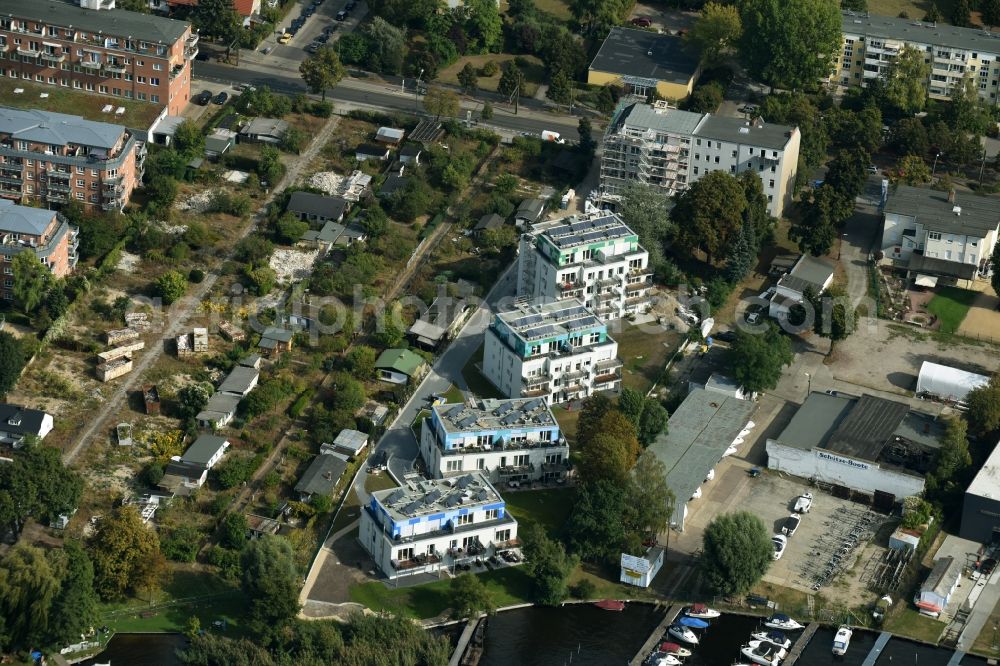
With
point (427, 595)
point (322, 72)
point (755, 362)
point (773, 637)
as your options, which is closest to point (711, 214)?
point (755, 362)

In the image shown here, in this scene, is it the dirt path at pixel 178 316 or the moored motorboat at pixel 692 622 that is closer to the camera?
the moored motorboat at pixel 692 622

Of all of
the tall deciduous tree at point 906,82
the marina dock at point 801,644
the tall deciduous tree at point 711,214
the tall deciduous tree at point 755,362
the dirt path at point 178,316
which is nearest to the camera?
the marina dock at point 801,644

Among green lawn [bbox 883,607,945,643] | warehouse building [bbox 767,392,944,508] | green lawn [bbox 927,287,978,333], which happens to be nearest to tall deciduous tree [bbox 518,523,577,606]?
green lawn [bbox 883,607,945,643]

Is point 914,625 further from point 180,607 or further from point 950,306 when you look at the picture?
point 180,607

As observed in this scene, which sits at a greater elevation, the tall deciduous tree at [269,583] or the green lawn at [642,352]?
the green lawn at [642,352]

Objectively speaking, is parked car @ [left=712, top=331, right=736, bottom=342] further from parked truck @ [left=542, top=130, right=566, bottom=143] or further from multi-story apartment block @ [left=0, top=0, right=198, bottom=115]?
multi-story apartment block @ [left=0, top=0, right=198, bottom=115]

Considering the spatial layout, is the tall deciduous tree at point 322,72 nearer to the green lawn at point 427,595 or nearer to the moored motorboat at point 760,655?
the green lawn at point 427,595

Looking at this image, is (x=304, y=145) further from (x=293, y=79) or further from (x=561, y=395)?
(x=561, y=395)

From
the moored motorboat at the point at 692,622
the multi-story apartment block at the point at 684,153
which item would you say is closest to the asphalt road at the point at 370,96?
the multi-story apartment block at the point at 684,153

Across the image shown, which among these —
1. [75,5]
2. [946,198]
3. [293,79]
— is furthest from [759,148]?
[75,5]
